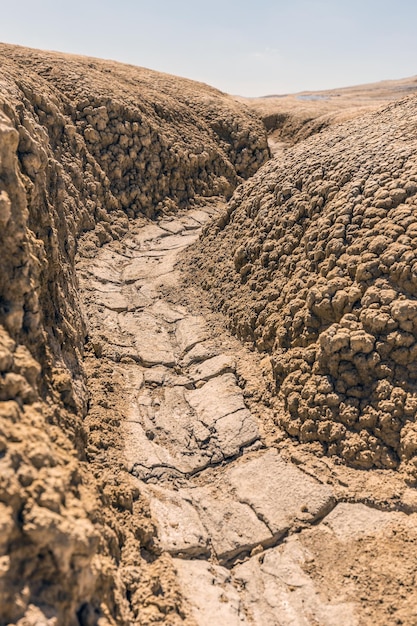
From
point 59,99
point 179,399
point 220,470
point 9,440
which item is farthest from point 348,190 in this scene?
point 59,99

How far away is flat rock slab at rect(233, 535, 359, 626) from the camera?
4.05 metres

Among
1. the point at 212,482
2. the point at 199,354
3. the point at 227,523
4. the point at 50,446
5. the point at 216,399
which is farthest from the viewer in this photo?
the point at 199,354

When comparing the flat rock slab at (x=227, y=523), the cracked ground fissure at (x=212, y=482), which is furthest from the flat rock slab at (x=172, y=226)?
the flat rock slab at (x=227, y=523)

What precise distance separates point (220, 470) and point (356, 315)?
97.2 inches

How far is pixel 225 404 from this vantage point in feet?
21.7

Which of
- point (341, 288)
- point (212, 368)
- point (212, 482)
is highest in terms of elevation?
point (341, 288)

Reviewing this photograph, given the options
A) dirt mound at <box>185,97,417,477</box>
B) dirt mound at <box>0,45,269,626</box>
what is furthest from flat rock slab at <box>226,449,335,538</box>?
dirt mound at <box>0,45,269,626</box>

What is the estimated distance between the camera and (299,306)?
22.6 feet

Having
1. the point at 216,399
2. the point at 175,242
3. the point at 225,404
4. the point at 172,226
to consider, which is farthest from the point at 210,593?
the point at 172,226

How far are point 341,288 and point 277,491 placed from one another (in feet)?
8.65

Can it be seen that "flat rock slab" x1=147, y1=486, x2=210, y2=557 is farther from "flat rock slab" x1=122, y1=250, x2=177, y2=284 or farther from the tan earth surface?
"flat rock slab" x1=122, y1=250, x2=177, y2=284

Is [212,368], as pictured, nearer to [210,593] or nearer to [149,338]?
[149,338]

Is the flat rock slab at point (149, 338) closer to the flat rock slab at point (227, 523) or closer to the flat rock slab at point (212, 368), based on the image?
the flat rock slab at point (212, 368)

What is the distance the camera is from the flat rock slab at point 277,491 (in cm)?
504
